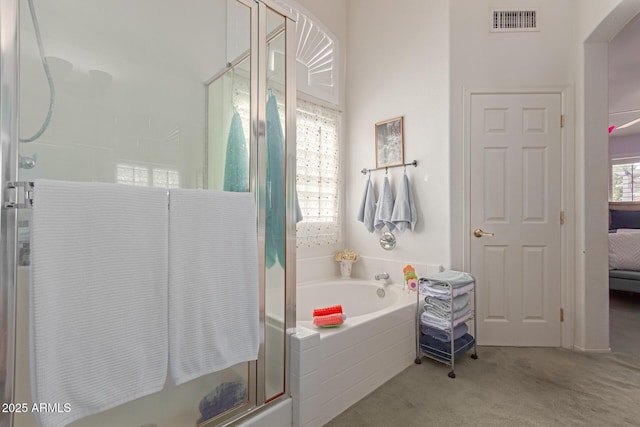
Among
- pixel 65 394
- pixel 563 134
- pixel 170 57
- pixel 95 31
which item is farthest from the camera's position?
pixel 563 134

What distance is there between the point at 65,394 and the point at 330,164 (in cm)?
264

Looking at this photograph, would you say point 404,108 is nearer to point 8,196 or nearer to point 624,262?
point 8,196

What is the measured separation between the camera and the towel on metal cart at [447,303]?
2.12 m

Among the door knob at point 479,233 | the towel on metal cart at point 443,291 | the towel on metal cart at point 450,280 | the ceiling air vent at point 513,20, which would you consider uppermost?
the ceiling air vent at point 513,20

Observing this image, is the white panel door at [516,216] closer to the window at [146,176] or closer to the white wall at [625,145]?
the window at [146,176]

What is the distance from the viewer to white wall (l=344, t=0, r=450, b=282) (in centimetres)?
262

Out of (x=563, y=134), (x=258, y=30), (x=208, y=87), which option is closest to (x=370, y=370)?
(x=208, y=87)

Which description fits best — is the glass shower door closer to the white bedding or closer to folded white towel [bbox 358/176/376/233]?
folded white towel [bbox 358/176/376/233]

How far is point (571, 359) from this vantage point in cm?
224

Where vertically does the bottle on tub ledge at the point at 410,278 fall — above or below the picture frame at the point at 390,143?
below

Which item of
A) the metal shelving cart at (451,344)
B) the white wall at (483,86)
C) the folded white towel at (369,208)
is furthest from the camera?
the folded white towel at (369,208)

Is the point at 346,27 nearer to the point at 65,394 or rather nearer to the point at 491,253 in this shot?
the point at 491,253

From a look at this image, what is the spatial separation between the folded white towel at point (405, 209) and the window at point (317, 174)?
687mm

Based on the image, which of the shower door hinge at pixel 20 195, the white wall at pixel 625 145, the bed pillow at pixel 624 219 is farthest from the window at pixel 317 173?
the white wall at pixel 625 145
